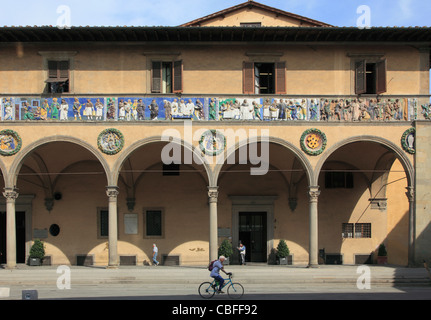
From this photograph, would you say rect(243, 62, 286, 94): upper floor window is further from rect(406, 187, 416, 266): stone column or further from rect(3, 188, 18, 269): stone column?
rect(3, 188, 18, 269): stone column

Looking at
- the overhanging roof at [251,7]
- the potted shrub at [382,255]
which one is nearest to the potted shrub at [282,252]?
the potted shrub at [382,255]

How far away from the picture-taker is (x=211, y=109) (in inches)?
773

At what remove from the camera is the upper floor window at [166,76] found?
20.3 metres

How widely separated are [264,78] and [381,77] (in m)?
4.45

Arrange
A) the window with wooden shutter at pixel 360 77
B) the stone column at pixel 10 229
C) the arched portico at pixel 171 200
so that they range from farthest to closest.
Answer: the arched portico at pixel 171 200 < the window with wooden shutter at pixel 360 77 < the stone column at pixel 10 229

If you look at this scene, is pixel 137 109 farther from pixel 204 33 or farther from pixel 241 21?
pixel 241 21

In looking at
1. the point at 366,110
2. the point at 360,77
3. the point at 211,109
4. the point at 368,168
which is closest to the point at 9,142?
the point at 211,109

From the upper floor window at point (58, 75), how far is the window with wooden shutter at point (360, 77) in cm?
1120

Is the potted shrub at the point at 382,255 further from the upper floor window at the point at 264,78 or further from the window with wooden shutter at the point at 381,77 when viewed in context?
the upper floor window at the point at 264,78

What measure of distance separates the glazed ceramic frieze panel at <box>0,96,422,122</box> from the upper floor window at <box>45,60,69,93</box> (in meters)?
1.13

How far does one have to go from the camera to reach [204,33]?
1995 centimetres

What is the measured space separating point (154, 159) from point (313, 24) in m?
8.91

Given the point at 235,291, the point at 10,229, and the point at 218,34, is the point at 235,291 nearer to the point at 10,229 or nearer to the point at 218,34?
the point at 10,229

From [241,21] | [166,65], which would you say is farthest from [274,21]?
[166,65]
